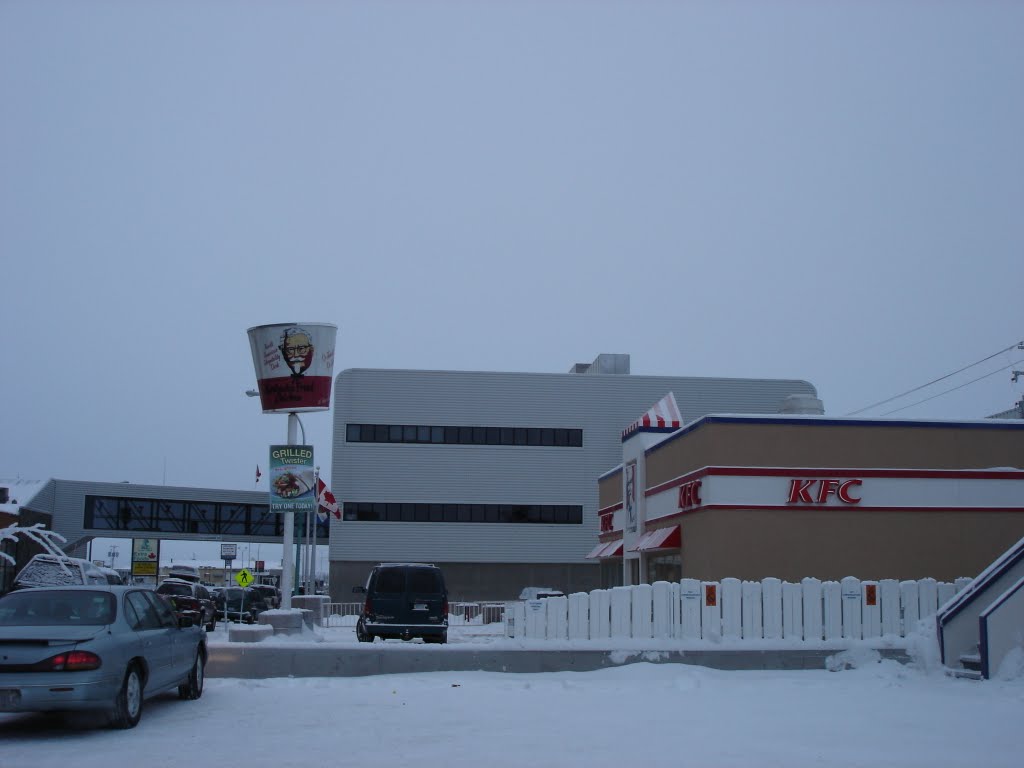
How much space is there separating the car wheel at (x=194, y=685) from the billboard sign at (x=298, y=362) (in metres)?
9.15

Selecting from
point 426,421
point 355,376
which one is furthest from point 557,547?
point 355,376

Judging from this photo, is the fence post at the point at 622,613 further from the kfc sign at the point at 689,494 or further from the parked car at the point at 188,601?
the parked car at the point at 188,601

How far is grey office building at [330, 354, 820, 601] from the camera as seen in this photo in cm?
5475

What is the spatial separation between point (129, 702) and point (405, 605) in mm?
13702

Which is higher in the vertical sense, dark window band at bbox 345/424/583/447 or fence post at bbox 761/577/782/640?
dark window band at bbox 345/424/583/447

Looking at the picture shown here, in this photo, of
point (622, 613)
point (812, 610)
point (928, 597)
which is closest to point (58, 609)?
point (622, 613)

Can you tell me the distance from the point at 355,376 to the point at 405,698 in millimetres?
42396

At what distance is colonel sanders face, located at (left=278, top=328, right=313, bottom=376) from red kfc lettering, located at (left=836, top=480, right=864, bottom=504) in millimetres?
12432

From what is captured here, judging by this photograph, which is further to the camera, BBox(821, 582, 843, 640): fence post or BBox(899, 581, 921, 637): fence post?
BBox(899, 581, 921, 637): fence post

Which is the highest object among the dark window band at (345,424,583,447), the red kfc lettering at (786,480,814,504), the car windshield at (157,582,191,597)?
the dark window band at (345,424,583,447)

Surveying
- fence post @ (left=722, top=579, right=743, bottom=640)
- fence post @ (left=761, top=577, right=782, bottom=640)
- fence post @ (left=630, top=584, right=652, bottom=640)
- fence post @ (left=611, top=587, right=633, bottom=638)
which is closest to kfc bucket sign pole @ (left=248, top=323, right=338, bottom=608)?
fence post @ (left=611, top=587, right=633, bottom=638)

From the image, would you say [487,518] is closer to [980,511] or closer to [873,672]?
[980,511]

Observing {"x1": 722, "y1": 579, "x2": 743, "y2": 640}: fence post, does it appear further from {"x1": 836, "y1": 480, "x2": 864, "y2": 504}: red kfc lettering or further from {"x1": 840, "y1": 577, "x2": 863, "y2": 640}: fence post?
{"x1": 836, "y1": 480, "x2": 864, "y2": 504}: red kfc lettering

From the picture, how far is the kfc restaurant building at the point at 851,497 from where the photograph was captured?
24.5 m
